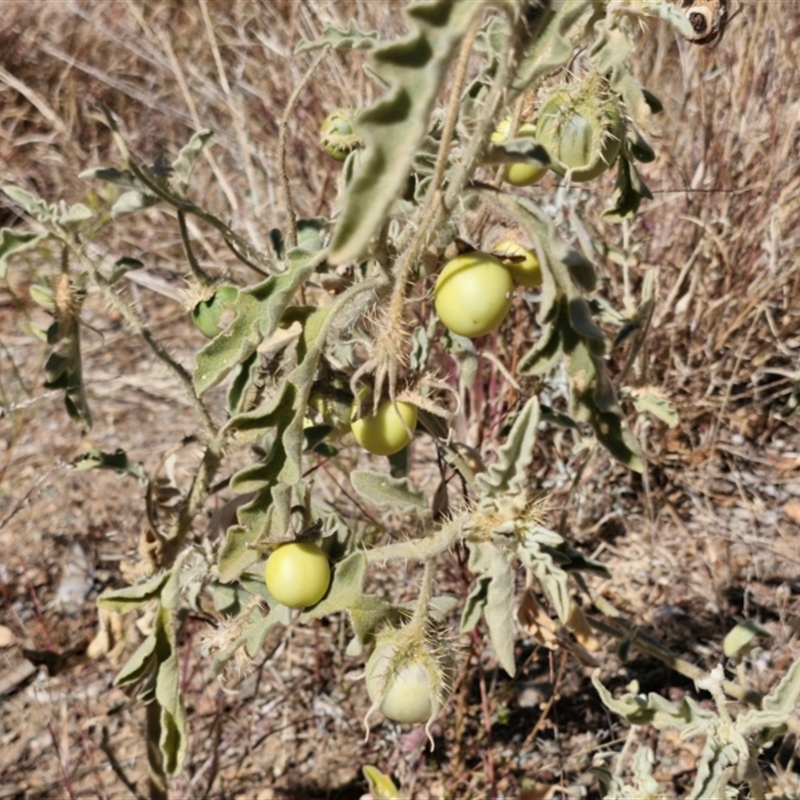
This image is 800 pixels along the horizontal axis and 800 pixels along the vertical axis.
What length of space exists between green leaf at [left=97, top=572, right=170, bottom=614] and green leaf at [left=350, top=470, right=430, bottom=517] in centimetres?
47

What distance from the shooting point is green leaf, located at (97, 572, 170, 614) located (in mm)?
1664

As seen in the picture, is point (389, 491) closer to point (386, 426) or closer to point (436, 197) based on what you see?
point (386, 426)

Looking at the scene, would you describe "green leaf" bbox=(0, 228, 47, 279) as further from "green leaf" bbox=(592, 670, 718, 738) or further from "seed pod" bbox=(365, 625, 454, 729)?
"green leaf" bbox=(592, 670, 718, 738)

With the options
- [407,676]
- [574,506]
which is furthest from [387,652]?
[574,506]

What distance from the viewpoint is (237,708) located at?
2801mm

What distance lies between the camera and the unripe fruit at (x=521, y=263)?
4.35 feet

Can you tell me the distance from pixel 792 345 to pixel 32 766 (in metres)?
2.89

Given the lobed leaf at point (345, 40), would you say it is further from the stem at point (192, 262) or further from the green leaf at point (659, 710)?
the green leaf at point (659, 710)

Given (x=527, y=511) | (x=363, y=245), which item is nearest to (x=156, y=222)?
(x=527, y=511)

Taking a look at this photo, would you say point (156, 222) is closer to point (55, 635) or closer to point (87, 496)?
point (87, 496)

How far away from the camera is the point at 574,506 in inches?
122

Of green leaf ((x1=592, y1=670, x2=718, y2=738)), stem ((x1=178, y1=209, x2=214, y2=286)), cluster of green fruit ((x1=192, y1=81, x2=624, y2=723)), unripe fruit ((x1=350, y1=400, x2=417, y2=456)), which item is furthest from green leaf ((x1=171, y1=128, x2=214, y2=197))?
green leaf ((x1=592, y1=670, x2=718, y2=738))

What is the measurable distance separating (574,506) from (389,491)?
1740 mm

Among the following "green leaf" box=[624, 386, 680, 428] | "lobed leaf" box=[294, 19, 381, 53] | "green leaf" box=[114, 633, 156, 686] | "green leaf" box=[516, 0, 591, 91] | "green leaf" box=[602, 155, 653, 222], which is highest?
"green leaf" box=[516, 0, 591, 91]
